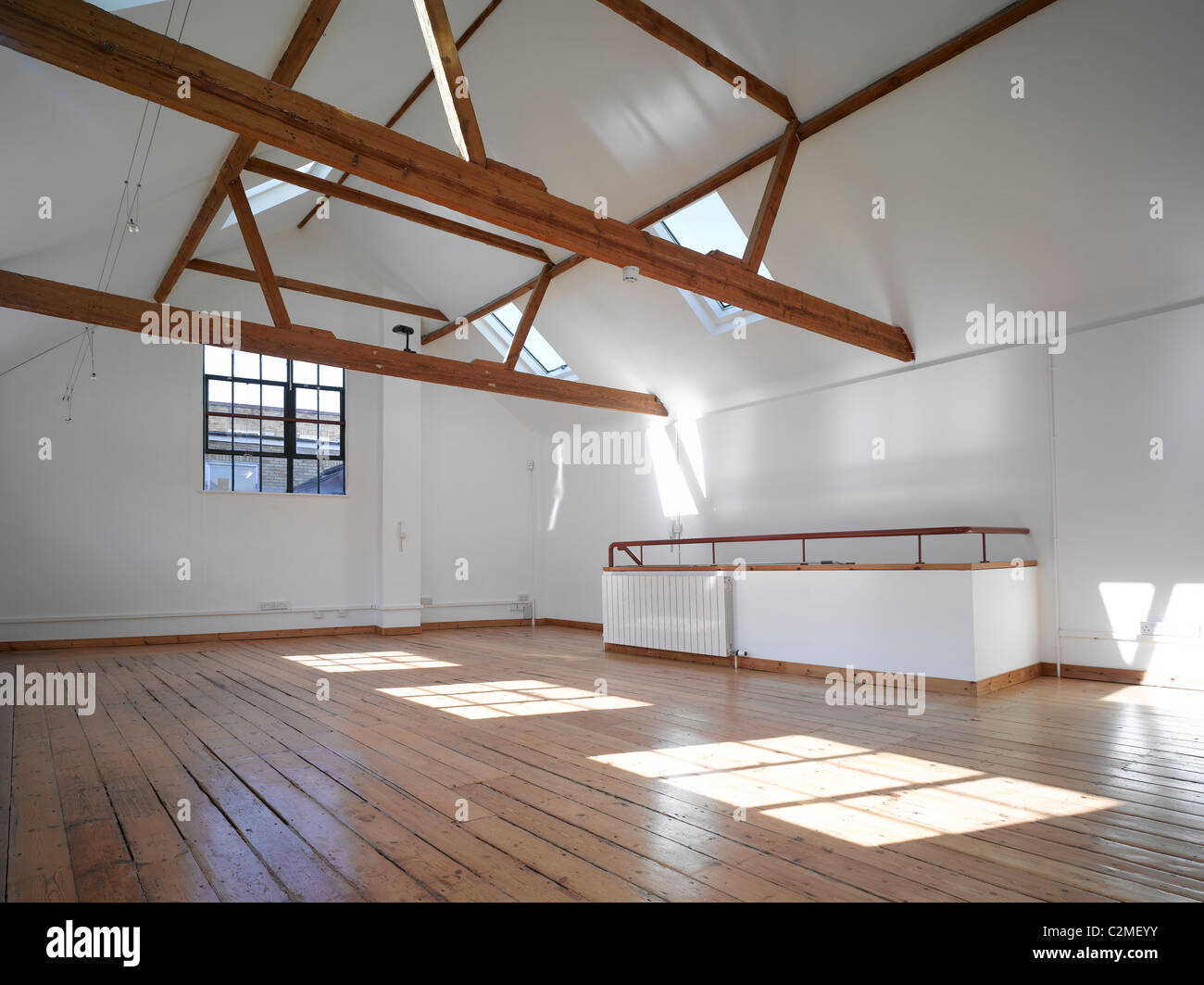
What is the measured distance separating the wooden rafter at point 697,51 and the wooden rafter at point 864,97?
0.28m

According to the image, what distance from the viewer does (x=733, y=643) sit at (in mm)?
6289

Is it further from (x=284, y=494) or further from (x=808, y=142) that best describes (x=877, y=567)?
(x=284, y=494)

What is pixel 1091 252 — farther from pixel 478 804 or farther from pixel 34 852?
pixel 34 852

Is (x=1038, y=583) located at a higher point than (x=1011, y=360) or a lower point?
lower

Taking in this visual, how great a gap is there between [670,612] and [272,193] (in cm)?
585

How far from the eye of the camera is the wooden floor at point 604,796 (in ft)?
6.91

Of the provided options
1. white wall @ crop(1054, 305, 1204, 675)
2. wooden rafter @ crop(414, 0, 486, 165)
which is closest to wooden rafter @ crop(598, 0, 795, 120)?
wooden rafter @ crop(414, 0, 486, 165)

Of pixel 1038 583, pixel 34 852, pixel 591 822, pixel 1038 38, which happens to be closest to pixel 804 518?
pixel 1038 583

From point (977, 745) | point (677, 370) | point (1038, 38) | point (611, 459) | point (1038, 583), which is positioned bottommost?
point (977, 745)

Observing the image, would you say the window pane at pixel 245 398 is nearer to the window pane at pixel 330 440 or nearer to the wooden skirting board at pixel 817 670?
the window pane at pixel 330 440

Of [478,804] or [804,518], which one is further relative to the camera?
[804,518]

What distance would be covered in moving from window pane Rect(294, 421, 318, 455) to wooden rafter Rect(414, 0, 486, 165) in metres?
6.44

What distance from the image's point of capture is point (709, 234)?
6.70m

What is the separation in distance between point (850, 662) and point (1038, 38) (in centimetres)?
410
